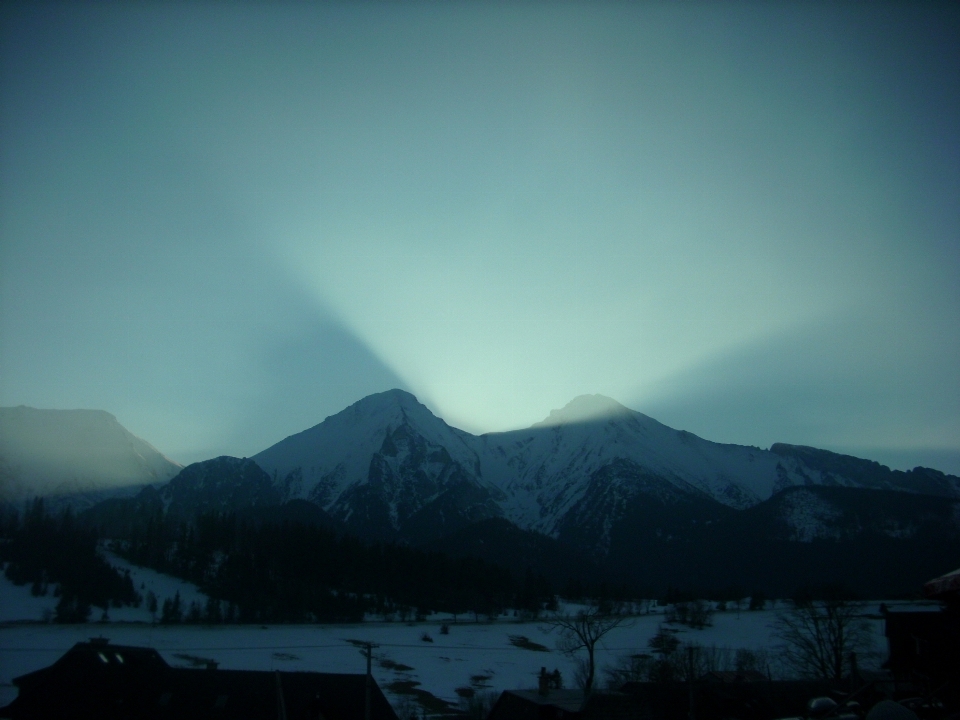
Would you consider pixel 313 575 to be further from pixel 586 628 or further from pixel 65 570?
pixel 586 628

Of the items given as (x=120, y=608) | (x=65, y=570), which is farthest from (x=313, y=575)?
(x=65, y=570)

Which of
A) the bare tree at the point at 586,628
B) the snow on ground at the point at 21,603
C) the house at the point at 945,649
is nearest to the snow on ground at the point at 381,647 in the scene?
the bare tree at the point at 586,628

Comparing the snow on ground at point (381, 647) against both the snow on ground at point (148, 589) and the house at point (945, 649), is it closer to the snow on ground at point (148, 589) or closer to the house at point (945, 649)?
the snow on ground at point (148, 589)

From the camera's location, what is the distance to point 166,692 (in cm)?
5047

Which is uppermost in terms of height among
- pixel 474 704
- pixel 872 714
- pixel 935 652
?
pixel 935 652

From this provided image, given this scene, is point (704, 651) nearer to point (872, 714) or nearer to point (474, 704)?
point (474, 704)

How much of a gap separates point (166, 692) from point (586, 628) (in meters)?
73.5

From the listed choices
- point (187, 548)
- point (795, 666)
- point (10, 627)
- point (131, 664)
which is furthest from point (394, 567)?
point (131, 664)

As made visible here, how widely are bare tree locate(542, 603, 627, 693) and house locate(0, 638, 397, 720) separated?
65.3 feet

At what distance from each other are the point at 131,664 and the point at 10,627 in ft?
197

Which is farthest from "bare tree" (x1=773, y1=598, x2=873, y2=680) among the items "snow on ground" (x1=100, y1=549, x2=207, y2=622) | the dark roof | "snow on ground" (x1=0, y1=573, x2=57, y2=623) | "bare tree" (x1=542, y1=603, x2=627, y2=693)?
"snow on ground" (x1=0, y1=573, x2=57, y2=623)

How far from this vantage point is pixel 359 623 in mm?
129750

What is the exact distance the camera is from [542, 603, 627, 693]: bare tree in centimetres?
7488

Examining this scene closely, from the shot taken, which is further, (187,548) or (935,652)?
(187,548)
